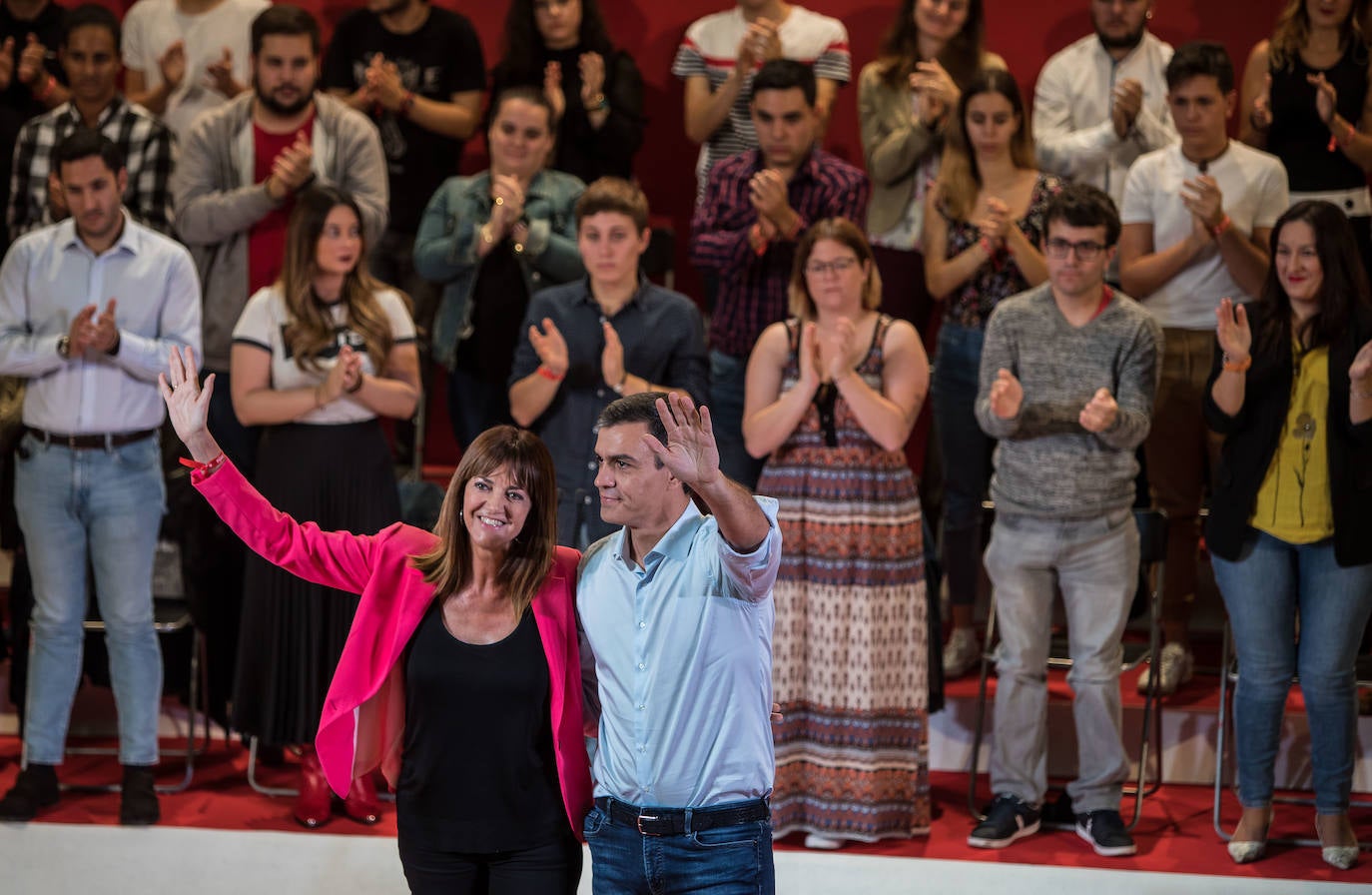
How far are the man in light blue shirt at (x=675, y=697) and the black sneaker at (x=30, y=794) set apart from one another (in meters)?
2.44

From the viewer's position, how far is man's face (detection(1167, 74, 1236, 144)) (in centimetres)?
491

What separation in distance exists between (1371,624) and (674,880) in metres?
3.08

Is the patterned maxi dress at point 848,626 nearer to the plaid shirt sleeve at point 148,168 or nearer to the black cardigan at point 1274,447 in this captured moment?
the black cardigan at point 1274,447

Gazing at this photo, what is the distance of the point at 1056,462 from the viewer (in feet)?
14.0

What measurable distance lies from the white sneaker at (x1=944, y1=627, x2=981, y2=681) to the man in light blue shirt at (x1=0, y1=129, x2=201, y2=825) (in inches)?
93.6

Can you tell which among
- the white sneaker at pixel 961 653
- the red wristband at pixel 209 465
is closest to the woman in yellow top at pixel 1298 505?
the white sneaker at pixel 961 653

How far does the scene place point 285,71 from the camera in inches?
202

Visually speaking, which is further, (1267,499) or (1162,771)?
(1162,771)

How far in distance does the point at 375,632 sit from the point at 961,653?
2.72 metres

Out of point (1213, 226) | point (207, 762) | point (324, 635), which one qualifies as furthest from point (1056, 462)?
point (207, 762)

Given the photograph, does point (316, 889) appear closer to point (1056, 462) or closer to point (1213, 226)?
point (1056, 462)

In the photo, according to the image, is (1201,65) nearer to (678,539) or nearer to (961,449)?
(961,449)

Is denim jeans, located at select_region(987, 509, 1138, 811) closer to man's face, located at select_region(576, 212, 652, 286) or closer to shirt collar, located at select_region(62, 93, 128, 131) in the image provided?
man's face, located at select_region(576, 212, 652, 286)

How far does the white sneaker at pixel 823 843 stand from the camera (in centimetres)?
428
